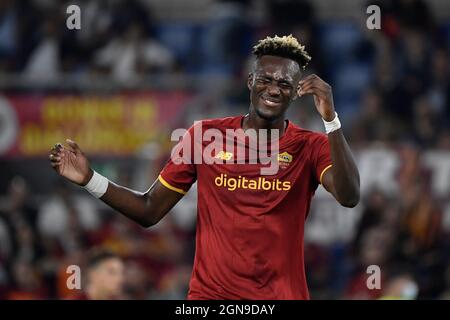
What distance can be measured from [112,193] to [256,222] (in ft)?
2.70

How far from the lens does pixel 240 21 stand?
13.3m

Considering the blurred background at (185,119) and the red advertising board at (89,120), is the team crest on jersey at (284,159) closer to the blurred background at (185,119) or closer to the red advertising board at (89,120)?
the blurred background at (185,119)

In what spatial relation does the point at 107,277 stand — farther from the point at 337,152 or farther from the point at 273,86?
the point at 337,152

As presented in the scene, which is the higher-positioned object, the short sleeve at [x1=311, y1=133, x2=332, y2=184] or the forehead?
the forehead

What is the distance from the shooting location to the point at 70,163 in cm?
589

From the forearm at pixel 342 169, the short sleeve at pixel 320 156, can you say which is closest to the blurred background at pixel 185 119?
the short sleeve at pixel 320 156

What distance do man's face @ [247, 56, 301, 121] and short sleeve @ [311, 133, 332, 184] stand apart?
0.24m

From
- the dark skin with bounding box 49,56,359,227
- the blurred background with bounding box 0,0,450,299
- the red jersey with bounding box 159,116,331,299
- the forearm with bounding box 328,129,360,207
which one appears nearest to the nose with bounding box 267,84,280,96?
the dark skin with bounding box 49,56,359,227

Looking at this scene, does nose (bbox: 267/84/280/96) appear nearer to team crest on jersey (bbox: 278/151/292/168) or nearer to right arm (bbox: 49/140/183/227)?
team crest on jersey (bbox: 278/151/292/168)

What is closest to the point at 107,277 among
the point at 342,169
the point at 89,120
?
the point at 342,169

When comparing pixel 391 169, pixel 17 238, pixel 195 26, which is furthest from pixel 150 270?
pixel 195 26

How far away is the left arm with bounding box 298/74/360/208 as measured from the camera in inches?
215

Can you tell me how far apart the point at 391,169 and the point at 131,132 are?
3.01 metres

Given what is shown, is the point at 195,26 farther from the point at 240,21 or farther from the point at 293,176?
the point at 293,176
